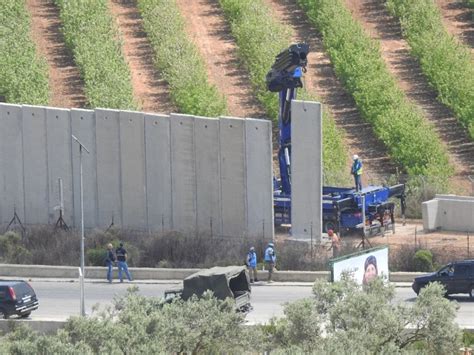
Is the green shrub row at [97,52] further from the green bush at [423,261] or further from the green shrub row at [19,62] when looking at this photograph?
the green bush at [423,261]

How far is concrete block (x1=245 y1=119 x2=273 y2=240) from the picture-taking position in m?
50.5

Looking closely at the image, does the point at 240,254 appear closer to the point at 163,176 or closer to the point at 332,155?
the point at 163,176

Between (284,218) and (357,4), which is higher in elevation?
(357,4)

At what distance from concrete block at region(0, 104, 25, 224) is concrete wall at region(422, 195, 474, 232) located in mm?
13033

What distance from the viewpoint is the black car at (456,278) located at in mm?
42312

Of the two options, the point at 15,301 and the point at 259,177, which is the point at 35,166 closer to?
the point at 259,177

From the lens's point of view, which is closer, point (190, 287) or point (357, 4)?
point (190, 287)

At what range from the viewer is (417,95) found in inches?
2653

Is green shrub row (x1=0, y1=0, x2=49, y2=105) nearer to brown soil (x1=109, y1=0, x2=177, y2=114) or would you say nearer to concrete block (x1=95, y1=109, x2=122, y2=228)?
brown soil (x1=109, y1=0, x2=177, y2=114)

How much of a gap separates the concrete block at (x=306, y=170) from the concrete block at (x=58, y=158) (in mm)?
7877

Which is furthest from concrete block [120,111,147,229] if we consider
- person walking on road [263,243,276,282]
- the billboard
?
the billboard

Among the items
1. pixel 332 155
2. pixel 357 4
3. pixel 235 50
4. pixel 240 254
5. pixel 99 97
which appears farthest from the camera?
pixel 357 4

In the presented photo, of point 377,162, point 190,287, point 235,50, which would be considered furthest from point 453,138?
point 190,287

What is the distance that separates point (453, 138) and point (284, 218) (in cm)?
1346
